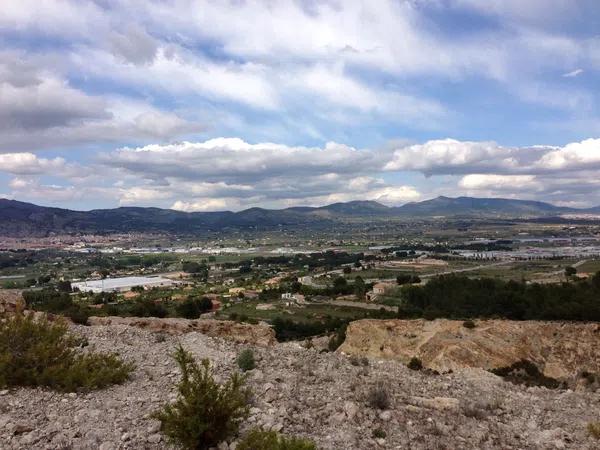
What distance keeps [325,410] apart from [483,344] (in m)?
24.2

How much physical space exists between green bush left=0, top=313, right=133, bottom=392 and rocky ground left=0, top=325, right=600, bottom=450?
0.42m

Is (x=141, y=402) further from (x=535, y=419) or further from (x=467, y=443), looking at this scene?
(x=535, y=419)

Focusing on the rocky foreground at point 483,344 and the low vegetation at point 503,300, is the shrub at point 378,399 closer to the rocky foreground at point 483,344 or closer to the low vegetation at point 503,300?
the rocky foreground at point 483,344

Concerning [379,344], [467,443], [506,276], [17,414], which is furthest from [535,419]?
[506,276]

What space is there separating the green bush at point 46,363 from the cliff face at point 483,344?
21.7 metres

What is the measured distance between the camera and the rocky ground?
981cm

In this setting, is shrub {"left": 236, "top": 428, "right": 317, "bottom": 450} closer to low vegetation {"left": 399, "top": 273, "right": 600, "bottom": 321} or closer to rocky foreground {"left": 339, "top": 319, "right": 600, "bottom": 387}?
rocky foreground {"left": 339, "top": 319, "right": 600, "bottom": 387}

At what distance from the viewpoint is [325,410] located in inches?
456

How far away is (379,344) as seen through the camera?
122 ft

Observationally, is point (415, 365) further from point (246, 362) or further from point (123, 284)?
point (123, 284)

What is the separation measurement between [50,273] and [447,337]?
138945 mm

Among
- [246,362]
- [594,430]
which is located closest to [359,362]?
[246,362]

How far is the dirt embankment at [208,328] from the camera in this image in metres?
20.8

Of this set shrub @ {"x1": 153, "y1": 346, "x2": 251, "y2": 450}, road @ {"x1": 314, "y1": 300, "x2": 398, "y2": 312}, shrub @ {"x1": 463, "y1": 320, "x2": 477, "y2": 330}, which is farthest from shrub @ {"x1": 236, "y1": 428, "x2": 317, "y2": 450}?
road @ {"x1": 314, "y1": 300, "x2": 398, "y2": 312}
